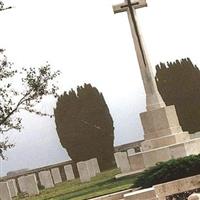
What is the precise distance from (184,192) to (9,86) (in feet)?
31.5

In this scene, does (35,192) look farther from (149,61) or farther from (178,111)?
(178,111)

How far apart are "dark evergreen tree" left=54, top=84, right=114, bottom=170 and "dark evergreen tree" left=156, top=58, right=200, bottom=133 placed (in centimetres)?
409

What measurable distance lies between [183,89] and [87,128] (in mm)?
6671

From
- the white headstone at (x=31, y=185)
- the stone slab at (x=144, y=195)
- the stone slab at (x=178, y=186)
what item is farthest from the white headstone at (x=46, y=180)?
the stone slab at (x=144, y=195)

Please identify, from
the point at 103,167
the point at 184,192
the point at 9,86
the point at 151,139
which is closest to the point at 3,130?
the point at 9,86

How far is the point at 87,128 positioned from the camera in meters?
34.2

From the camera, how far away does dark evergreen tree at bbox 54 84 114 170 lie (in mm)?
33844

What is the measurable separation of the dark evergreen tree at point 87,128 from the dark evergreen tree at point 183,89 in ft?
13.4

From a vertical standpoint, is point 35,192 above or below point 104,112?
below

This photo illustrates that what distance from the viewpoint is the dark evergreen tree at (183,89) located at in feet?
109

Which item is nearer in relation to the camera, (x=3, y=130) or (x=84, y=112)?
(x=3, y=130)

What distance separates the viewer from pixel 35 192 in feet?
80.4

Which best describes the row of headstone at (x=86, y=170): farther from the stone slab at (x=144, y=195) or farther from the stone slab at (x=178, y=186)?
the stone slab at (x=144, y=195)

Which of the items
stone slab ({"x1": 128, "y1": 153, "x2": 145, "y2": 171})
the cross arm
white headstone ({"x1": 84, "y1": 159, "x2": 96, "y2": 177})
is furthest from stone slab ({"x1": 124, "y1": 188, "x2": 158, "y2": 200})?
white headstone ({"x1": 84, "y1": 159, "x2": 96, "y2": 177})
